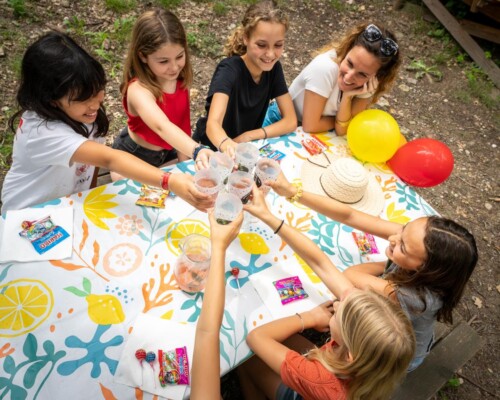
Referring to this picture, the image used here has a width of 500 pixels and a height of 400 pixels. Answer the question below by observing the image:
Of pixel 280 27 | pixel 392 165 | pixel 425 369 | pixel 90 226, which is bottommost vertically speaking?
pixel 425 369

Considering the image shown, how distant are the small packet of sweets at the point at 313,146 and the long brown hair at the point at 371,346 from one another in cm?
137

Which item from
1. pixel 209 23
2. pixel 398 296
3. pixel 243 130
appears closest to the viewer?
pixel 398 296

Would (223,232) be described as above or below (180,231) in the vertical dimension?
above

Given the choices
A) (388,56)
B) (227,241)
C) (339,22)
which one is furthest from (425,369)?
(339,22)

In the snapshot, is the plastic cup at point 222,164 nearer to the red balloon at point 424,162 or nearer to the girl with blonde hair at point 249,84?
the girl with blonde hair at point 249,84

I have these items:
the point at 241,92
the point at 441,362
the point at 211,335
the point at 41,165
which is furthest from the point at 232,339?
the point at 241,92

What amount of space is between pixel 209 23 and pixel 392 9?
11.3 ft

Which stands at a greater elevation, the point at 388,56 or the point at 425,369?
the point at 388,56

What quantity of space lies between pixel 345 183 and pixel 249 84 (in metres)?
1.21

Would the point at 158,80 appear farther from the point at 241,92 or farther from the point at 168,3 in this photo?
the point at 168,3

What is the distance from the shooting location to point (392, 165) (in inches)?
110

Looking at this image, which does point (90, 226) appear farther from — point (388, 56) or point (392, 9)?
point (392, 9)

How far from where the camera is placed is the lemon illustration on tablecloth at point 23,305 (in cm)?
159

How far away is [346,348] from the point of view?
5.27 feet
